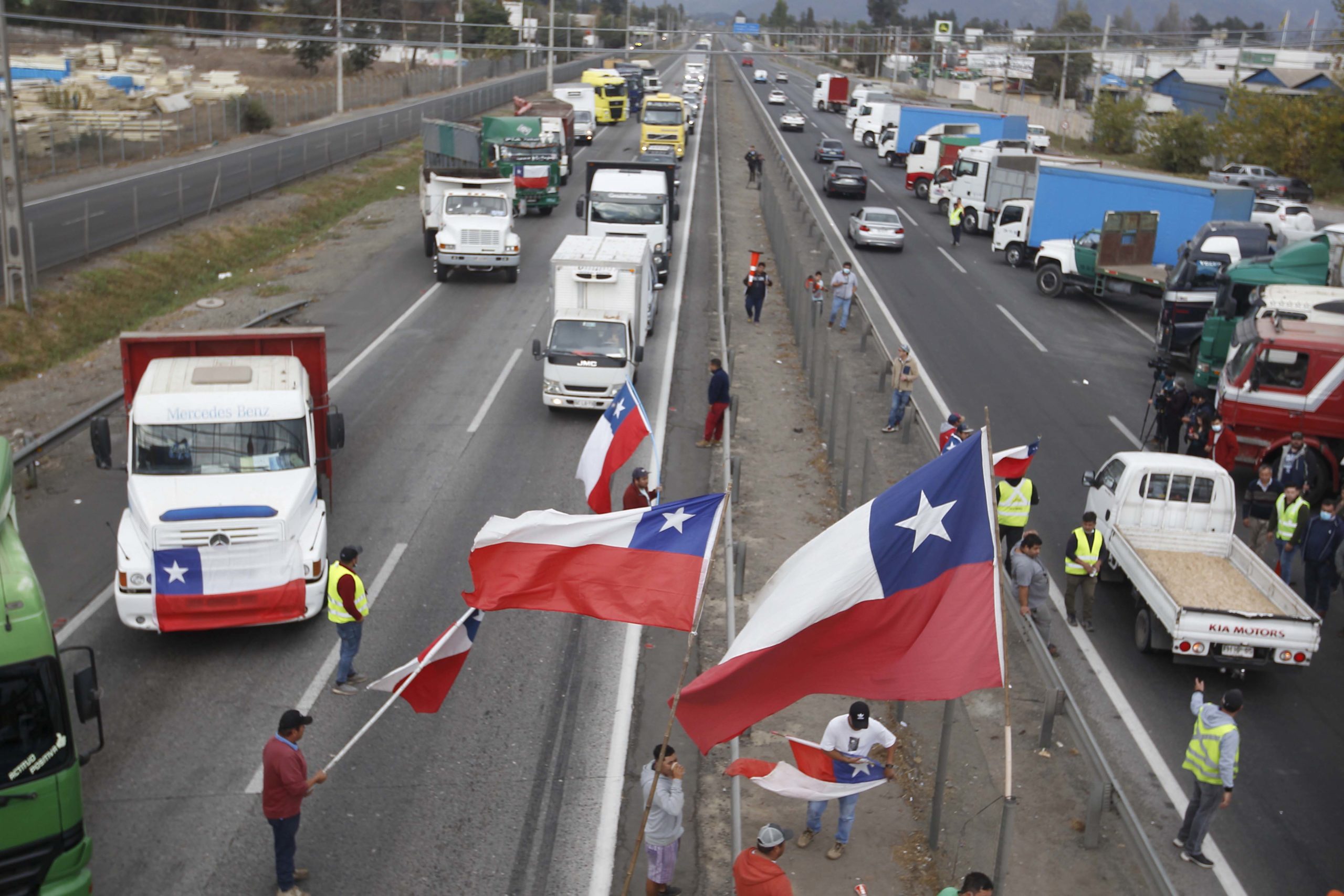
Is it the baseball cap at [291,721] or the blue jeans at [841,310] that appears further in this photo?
the blue jeans at [841,310]

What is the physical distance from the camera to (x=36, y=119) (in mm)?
52594

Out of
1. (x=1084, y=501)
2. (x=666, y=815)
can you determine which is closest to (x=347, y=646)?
(x=666, y=815)

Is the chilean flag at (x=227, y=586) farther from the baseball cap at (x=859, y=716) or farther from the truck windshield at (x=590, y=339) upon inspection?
the truck windshield at (x=590, y=339)

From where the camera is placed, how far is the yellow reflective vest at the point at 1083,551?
46.4 feet

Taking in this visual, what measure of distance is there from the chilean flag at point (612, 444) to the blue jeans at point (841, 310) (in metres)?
15.9

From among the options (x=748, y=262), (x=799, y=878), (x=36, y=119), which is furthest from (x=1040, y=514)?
(x=36, y=119)

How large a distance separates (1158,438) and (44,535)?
1757 centimetres

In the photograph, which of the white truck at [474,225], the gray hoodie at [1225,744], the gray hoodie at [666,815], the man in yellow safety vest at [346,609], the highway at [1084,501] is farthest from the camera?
the white truck at [474,225]

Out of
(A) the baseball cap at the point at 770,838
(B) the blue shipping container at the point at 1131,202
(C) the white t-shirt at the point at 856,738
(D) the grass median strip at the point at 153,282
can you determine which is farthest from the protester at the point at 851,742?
(B) the blue shipping container at the point at 1131,202

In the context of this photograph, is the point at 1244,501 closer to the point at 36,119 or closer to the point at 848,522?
the point at 848,522

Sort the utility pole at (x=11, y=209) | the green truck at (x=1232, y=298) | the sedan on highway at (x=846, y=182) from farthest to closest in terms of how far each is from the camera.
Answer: the sedan on highway at (x=846, y=182) < the utility pole at (x=11, y=209) < the green truck at (x=1232, y=298)

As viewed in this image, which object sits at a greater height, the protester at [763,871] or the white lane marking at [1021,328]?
the protester at [763,871]

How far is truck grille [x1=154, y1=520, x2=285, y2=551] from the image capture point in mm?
12500

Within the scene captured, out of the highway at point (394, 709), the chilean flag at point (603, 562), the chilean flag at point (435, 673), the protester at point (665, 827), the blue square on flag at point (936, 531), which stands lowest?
the highway at point (394, 709)
